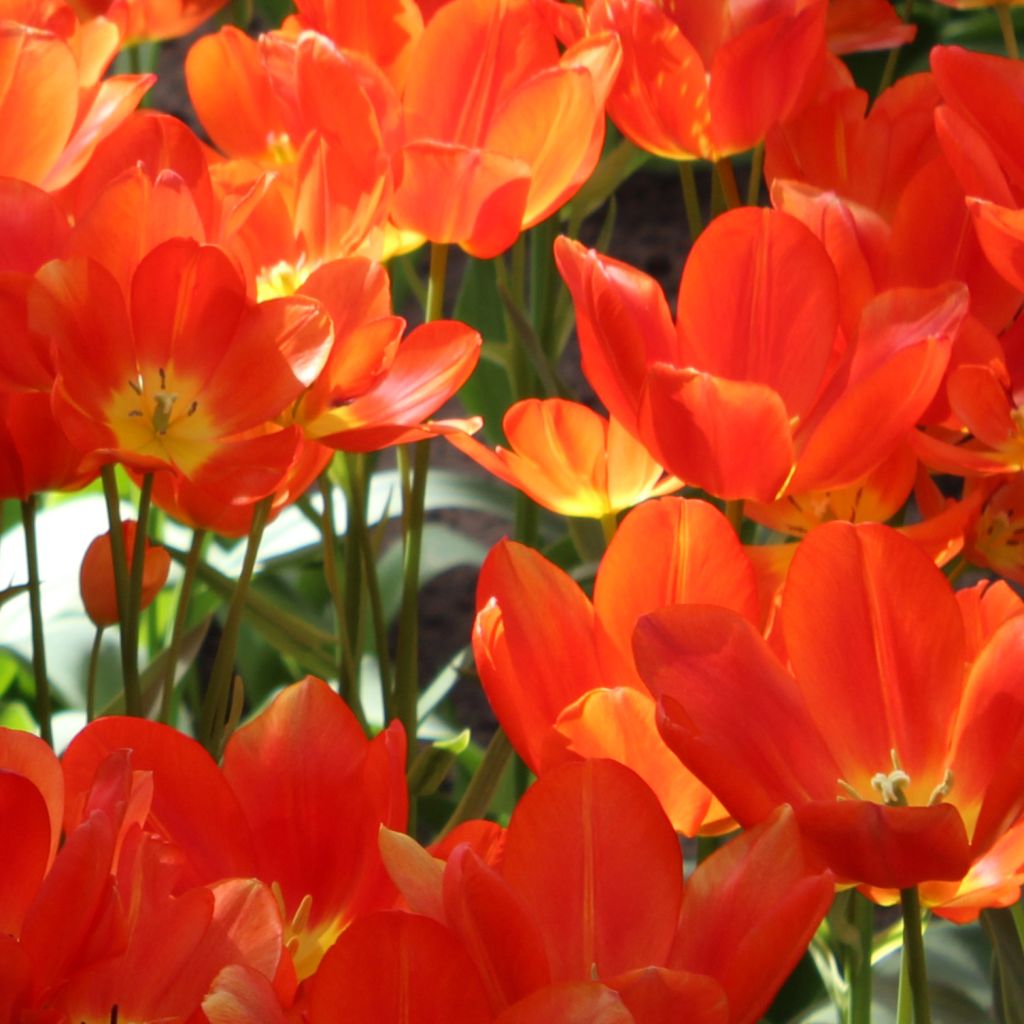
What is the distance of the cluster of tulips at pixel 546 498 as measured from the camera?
0.79 feet

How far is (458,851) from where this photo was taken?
23 centimetres

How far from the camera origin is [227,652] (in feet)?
1.25

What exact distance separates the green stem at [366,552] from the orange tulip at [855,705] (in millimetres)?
172

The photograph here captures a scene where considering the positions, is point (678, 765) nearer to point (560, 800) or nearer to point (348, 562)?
point (560, 800)

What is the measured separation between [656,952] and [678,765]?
0.04 metres

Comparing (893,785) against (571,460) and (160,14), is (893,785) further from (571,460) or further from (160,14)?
(160,14)

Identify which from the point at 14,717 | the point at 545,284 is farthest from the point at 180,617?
the point at 14,717

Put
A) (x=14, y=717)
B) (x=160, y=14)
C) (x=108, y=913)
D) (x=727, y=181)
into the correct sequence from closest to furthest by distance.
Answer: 1. (x=108, y=913)
2. (x=727, y=181)
3. (x=160, y=14)
4. (x=14, y=717)

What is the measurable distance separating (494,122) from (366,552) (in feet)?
0.39

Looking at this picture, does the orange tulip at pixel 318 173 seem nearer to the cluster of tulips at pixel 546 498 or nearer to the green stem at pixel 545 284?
the cluster of tulips at pixel 546 498

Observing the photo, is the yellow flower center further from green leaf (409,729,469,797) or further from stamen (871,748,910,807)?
green leaf (409,729,469,797)

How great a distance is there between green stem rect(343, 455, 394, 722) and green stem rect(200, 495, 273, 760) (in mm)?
54

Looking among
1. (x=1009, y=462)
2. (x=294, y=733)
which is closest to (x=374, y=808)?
(x=294, y=733)

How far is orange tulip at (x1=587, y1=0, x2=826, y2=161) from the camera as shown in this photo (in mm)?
415
